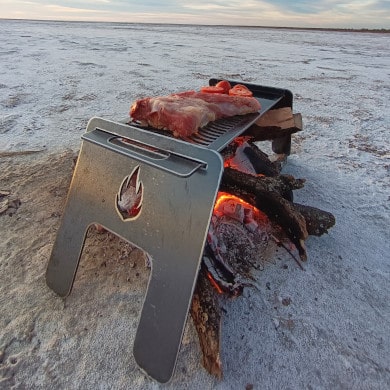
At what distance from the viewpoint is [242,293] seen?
1843 millimetres

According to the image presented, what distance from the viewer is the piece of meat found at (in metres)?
1.94

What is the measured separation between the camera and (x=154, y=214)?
4.99 feet

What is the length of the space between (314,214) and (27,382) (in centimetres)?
189

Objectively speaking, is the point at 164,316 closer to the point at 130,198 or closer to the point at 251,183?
the point at 130,198

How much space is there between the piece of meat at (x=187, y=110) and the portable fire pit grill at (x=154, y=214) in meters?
0.13

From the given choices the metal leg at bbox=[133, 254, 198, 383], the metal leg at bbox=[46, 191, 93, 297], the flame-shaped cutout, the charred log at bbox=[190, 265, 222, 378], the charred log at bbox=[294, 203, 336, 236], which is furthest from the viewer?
the charred log at bbox=[294, 203, 336, 236]

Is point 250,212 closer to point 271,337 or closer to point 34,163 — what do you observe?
point 271,337

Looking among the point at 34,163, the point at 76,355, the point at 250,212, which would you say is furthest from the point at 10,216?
the point at 250,212

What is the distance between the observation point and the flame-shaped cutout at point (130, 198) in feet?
5.31

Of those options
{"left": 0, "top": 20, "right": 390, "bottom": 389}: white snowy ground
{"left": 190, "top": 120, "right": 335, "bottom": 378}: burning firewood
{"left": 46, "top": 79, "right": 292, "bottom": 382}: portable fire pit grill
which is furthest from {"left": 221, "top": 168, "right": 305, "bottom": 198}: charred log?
{"left": 0, "top": 20, "right": 390, "bottom": 389}: white snowy ground

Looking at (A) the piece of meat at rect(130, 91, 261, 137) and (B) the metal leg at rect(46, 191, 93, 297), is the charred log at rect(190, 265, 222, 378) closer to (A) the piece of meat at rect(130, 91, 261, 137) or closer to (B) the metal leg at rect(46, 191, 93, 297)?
(B) the metal leg at rect(46, 191, 93, 297)

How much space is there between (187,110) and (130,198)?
643mm

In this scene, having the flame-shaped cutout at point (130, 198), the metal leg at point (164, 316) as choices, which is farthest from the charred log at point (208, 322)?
the flame-shaped cutout at point (130, 198)

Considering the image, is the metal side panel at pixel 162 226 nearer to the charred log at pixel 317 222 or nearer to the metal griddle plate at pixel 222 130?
the metal griddle plate at pixel 222 130
